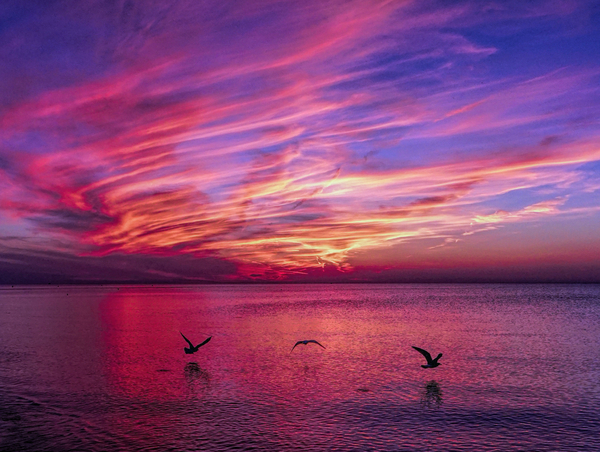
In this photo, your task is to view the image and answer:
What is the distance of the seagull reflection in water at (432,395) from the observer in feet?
85.1

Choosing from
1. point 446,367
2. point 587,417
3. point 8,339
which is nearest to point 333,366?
point 446,367

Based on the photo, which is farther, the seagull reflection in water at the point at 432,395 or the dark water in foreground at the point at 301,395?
the seagull reflection in water at the point at 432,395

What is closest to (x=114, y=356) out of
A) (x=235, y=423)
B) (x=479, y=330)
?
(x=235, y=423)

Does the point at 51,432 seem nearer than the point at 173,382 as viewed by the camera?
Yes

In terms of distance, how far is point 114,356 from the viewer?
43.2 meters

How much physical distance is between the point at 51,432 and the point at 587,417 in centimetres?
2523

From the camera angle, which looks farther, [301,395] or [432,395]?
[301,395]

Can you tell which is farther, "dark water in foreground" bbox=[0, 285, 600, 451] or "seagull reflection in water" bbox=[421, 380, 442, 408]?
"seagull reflection in water" bbox=[421, 380, 442, 408]

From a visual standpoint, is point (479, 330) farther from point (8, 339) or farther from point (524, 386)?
point (8, 339)

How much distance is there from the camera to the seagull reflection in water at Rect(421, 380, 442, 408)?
25938 mm

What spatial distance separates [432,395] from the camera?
90.8 feet

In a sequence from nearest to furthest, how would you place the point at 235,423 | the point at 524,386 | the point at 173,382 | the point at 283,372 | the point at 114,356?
the point at 235,423
the point at 524,386
the point at 173,382
the point at 283,372
the point at 114,356

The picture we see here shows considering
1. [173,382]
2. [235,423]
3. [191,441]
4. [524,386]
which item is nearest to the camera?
[191,441]

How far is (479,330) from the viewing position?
209 ft
